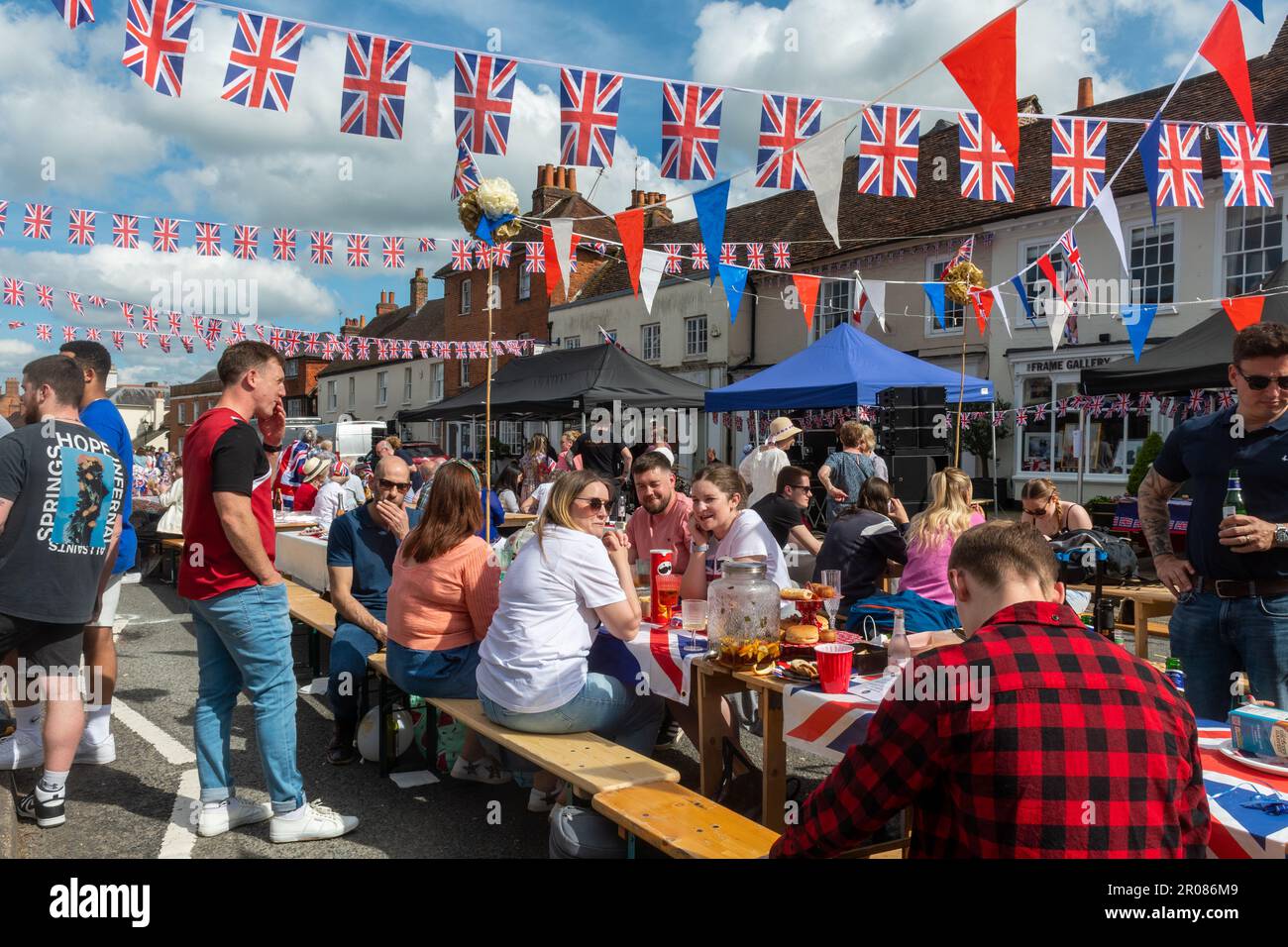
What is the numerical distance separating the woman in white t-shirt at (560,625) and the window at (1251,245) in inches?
563

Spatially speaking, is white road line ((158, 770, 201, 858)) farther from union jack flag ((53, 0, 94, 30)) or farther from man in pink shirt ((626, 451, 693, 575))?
union jack flag ((53, 0, 94, 30))

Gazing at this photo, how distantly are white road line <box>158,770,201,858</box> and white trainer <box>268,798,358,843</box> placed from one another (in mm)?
311

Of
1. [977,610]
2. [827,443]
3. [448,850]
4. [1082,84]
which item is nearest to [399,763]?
[448,850]

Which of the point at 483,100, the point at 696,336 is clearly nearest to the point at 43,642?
the point at 483,100

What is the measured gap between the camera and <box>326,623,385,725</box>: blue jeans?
4.57m

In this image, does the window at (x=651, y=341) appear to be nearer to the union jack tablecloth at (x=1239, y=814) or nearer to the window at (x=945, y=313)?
the window at (x=945, y=313)

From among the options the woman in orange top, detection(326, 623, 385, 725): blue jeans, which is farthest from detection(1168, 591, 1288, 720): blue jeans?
detection(326, 623, 385, 725): blue jeans

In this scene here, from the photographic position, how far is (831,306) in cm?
2012

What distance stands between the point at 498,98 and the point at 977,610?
4.95 metres

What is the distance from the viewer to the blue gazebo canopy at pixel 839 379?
36.8ft

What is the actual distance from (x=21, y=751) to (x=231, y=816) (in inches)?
55.6

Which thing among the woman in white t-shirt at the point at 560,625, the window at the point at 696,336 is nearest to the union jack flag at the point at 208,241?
the woman in white t-shirt at the point at 560,625

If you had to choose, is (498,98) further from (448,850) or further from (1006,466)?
(1006,466)

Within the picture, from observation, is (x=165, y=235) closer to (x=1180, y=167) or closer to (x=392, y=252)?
(x=392, y=252)
